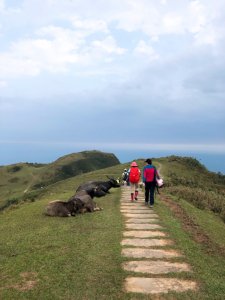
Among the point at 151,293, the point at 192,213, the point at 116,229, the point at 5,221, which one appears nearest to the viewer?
the point at 151,293

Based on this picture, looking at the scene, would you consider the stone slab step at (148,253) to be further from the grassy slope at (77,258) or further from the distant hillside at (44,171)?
Answer: the distant hillside at (44,171)

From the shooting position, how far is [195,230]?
1559cm

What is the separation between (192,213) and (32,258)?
1092cm

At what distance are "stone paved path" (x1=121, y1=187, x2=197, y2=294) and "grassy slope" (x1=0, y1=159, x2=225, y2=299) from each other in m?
0.27

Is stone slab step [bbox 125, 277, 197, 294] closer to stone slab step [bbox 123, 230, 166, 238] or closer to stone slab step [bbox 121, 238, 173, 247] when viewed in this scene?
stone slab step [bbox 121, 238, 173, 247]

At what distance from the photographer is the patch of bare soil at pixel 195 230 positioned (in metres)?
12.7

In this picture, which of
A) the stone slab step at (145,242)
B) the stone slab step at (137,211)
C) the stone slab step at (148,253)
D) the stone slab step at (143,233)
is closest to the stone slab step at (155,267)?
the stone slab step at (148,253)

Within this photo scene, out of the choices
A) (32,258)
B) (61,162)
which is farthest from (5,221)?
(61,162)

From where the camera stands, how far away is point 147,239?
43.3 ft

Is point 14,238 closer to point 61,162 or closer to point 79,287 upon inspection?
point 79,287

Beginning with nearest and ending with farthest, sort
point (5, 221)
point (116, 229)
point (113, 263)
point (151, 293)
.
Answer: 1. point (151, 293)
2. point (113, 263)
3. point (116, 229)
4. point (5, 221)

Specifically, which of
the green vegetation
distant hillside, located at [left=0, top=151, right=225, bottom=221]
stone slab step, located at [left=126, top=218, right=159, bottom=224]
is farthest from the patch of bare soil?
distant hillside, located at [left=0, top=151, right=225, bottom=221]

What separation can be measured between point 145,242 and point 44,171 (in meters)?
93.2

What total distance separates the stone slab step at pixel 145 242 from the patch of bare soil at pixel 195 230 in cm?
124
